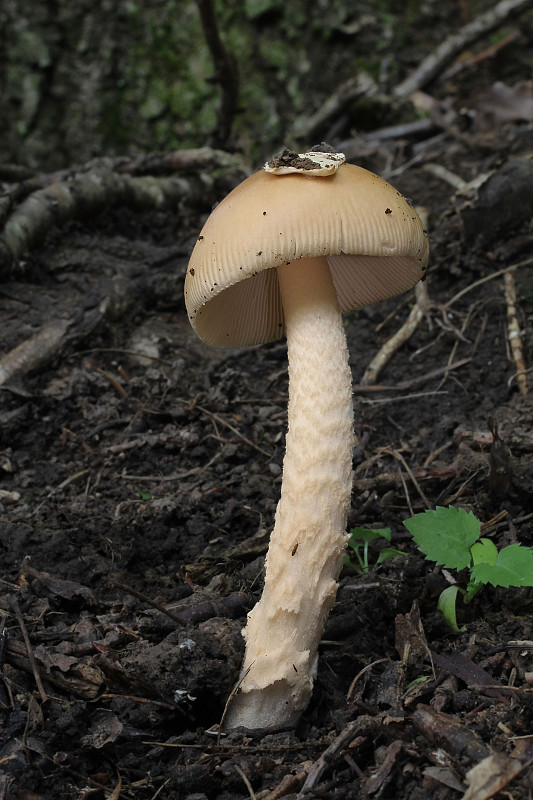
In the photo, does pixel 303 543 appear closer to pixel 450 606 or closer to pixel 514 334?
pixel 450 606

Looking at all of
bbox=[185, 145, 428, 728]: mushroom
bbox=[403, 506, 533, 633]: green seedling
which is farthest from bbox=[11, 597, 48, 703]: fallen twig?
bbox=[403, 506, 533, 633]: green seedling

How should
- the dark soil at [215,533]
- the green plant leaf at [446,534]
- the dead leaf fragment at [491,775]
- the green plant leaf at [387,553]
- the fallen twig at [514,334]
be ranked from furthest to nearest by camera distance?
1. the fallen twig at [514,334]
2. the green plant leaf at [387,553]
3. the green plant leaf at [446,534]
4. the dark soil at [215,533]
5. the dead leaf fragment at [491,775]

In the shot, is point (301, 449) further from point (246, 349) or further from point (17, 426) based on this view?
point (246, 349)

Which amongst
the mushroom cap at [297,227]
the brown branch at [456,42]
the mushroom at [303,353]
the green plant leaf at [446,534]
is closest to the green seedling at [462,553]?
the green plant leaf at [446,534]

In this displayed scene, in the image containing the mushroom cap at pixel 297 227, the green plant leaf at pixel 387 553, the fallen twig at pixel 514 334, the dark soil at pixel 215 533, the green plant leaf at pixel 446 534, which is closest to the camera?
the dark soil at pixel 215 533

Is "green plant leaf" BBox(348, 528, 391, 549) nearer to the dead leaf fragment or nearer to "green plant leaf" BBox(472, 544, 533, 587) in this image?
"green plant leaf" BBox(472, 544, 533, 587)

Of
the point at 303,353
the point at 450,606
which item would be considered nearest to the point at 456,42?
the point at 303,353

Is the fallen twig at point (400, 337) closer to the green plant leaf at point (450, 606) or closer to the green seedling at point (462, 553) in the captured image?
the green seedling at point (462, 553)
